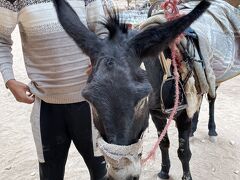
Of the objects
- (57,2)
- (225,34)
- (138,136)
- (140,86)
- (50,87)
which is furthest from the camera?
(225,34)

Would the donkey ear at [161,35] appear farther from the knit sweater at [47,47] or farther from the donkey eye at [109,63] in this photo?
the knit sweater at [47,47]

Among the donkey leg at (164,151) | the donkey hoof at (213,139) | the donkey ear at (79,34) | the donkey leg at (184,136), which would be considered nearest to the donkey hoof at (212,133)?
the donkey hoof at (213,139)

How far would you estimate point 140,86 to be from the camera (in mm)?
1529

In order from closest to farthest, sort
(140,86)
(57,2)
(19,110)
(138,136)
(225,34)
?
(140,86), (138,136), (57,2), (225,34), (19,110)

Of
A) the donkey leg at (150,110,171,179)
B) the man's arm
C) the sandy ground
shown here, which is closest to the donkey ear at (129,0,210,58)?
the man's arm

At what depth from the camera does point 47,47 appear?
1.84 metres

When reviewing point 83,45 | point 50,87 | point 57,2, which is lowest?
point 50,87

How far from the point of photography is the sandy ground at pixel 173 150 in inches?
134

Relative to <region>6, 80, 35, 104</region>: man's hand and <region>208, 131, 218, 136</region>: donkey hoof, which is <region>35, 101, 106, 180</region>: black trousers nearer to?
<region>6, 80, 35, 104</region>: man's hand

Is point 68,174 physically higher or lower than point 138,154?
lower

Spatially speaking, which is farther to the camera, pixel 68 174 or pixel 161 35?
pixel 68 174

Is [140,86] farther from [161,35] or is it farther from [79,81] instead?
[79,81]

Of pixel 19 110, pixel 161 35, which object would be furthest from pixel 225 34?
pixel 19 110

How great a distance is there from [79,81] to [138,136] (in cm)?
51
